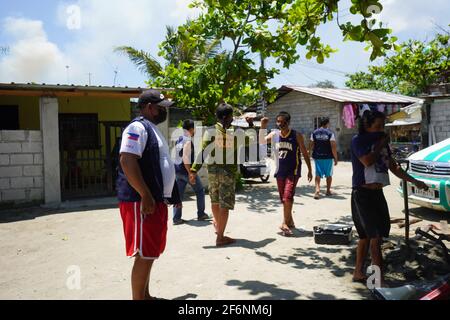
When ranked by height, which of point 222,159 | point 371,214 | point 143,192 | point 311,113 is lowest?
point 371,214

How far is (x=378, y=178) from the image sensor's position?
3607mm

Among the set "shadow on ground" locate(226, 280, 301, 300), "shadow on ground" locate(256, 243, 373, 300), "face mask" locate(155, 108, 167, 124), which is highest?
"face mask" locate(155, 108, 167, 124)

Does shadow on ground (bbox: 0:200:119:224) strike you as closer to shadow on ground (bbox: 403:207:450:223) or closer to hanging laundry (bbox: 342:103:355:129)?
shadow on ground (bbox: 403:207:450:223)

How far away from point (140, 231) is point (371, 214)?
6.82 ft

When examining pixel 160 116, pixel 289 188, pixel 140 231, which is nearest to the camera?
pixel 140 231

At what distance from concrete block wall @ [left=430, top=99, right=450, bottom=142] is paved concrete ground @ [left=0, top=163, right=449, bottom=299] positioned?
25.4 feet

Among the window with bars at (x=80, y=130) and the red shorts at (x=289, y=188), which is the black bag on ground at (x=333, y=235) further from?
the window with bars at (x=80, y=130)

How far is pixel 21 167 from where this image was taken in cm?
816

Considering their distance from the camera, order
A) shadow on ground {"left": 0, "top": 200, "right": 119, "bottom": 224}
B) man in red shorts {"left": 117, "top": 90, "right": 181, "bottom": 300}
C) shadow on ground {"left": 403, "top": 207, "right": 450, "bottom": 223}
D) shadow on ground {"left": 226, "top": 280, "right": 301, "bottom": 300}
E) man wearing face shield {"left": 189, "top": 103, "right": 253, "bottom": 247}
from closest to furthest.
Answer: man in red shorts {"left": 117, "top": 90, "right": 181, "bottom": 300} → shadow on ground {"left": 226, "top": 280, "right": 301, "bottom": 300} → man wearing face shield {"left": 189, "top": 103, "right": 253, "bottom": 247} → shadow on ground {"left": 403, "top": 207, "right": 450, "bottom": 223} → shadow on ground {"left": 0, "top": 200, "right": 119, "bottom": 224}

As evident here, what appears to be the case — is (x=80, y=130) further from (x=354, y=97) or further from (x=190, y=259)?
(x=354, y=97)

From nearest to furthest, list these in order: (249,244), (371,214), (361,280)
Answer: (371,214) → (361,280) → (249,244)

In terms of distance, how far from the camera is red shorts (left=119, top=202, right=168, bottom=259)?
295 centimetres

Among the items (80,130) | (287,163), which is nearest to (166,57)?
(80,130)

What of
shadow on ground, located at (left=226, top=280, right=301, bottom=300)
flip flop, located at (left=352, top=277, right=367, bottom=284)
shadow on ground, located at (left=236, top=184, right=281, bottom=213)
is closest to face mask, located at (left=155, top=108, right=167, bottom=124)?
shadow on ground, located at (left=226, top=280, right=301, bottom=300)
